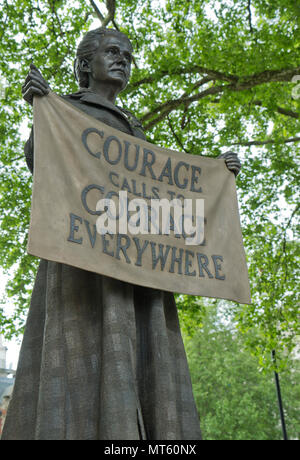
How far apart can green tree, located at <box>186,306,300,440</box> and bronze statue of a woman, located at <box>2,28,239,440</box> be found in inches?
721

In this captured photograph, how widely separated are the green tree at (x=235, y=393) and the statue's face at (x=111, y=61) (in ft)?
59.8

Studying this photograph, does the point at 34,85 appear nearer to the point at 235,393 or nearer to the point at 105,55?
the point at 105,55

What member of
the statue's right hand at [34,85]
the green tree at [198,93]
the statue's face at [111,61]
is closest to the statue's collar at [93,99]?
the statue's face at [111,61]

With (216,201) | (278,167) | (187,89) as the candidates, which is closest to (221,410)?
(278,167)

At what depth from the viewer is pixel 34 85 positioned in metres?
3.24

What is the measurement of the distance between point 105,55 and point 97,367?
2363 millimetres

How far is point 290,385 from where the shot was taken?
2298cm

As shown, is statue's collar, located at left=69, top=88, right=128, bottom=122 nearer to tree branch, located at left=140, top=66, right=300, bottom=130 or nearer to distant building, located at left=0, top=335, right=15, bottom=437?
tree branch, located at left=140, top=66, right=300, bottom=130

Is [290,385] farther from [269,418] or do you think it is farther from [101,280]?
[101,280]

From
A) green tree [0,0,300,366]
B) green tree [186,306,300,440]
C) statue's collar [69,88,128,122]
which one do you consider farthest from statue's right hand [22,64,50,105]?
green tree [186,306,300,440]

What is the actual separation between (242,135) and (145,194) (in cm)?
1066

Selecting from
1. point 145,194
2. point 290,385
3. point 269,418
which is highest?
point 290,385

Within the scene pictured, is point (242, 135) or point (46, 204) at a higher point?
point (242, 135)
